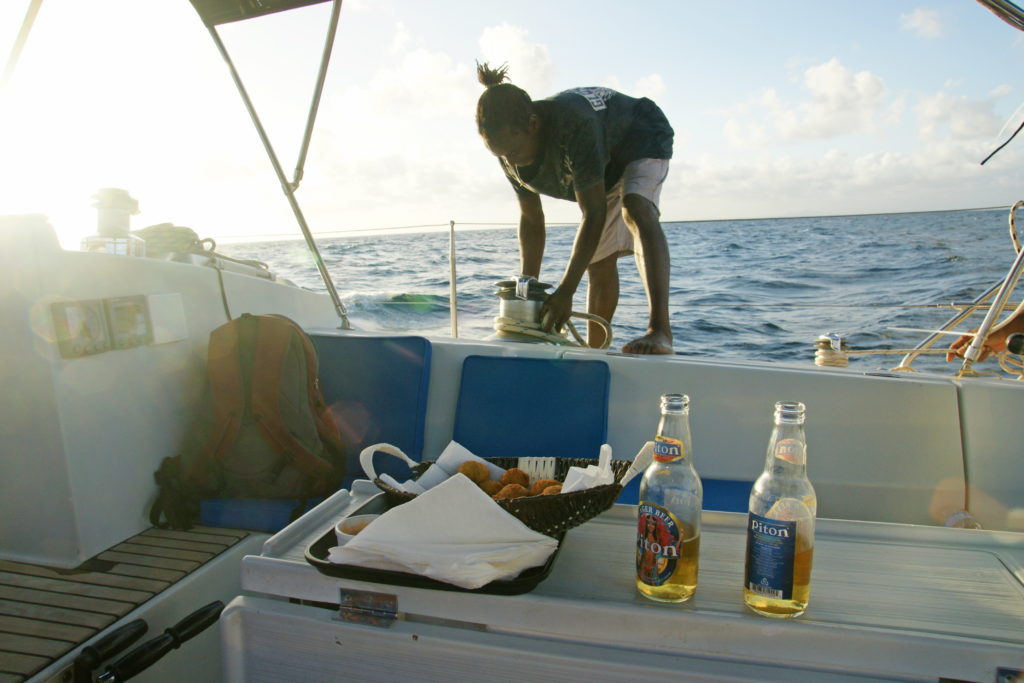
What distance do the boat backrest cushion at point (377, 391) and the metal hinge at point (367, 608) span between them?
3.60ft

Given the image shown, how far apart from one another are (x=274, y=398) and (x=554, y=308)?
3.05 ft

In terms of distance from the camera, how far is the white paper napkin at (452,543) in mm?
700

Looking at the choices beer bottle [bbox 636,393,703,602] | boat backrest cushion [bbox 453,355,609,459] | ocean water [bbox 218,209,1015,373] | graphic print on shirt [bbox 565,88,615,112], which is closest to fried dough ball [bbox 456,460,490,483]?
beer bottle [bbox 636,393,703,602]

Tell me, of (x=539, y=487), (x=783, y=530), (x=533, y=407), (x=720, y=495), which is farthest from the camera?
(x=533, y=407)

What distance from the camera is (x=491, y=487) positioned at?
919 millimetres

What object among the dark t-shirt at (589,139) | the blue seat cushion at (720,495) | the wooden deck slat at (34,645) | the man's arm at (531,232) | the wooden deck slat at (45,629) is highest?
the dark t-shirt at (589,139)

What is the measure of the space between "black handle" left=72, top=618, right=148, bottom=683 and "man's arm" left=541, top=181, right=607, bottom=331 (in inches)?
55.8

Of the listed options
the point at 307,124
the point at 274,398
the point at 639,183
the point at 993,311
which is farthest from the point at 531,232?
the point at 993,311

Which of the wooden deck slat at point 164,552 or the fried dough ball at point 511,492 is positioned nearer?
the fried dough ball at point 511,492

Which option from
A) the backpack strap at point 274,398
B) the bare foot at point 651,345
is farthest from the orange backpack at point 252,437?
the bare foot at point 651,345

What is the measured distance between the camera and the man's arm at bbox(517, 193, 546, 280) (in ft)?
9.14

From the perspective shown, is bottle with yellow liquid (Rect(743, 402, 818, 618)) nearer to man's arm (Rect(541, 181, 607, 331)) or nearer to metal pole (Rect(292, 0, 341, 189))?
man's arm (Rect(541, 181, 607, 331))

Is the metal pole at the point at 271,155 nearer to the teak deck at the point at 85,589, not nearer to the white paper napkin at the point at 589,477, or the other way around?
the teak deck at the point at 85,589

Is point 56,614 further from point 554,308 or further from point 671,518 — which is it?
point 554,308
